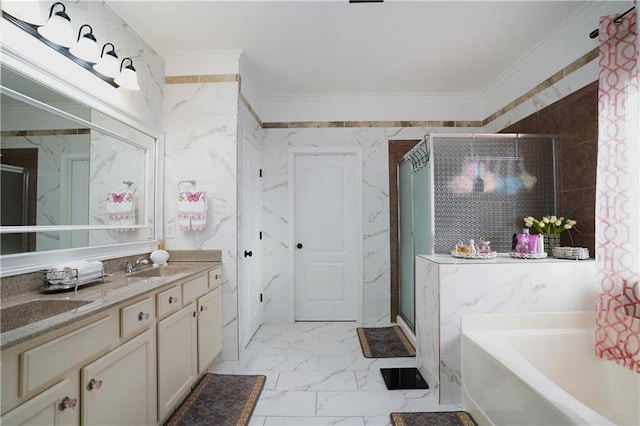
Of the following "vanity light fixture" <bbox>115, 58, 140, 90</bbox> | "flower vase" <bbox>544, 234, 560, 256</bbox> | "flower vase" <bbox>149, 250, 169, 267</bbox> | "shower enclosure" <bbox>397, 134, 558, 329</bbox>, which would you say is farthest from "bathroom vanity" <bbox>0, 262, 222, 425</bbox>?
"flower vase" <bbox>544, 234, 560, 256</bbox>

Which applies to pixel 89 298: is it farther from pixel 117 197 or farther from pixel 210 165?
pixel 210 165

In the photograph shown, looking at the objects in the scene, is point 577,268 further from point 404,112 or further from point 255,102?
point 255,102

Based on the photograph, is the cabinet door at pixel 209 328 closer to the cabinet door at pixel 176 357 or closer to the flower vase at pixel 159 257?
the cabinet door at pixel 176 357

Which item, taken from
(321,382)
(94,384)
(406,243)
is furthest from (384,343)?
(94,384)

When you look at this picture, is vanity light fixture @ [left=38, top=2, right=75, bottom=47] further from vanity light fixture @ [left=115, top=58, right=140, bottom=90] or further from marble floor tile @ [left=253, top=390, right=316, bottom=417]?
marble floor tile @ [left=253, top=390, right=316, bottom=417]

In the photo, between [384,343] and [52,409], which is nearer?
[52,409]

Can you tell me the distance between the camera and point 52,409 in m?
1.06

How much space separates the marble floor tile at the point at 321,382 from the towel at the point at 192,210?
3.94 feet

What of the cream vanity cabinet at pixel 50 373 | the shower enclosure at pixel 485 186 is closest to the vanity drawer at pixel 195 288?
the cream vanity cabinet at pixel 50 373

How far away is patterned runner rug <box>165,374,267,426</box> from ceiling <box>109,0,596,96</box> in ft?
8.76

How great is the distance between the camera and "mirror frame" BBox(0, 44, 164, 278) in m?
1.42

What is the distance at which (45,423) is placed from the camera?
103 cm

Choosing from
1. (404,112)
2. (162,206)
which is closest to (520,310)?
(404,112)

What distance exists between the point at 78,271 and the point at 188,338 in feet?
2.60
